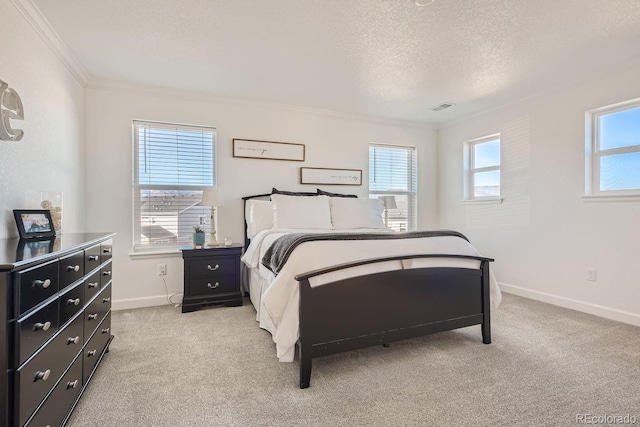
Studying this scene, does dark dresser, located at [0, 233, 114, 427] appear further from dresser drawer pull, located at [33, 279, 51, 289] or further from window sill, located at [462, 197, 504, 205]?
window sill, located at [462, 197, 504, 205]

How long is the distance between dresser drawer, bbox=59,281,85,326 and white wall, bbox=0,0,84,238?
2.25ft

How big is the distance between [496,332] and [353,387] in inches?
58.5

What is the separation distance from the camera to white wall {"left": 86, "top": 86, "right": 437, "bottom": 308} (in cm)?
333

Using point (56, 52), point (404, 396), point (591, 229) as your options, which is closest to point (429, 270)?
point (404, 396)

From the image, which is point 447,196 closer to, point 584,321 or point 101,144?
point 584,321

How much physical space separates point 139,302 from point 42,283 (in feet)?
8.03

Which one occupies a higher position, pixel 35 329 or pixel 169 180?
pixel 169 180

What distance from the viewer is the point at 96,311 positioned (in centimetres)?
194

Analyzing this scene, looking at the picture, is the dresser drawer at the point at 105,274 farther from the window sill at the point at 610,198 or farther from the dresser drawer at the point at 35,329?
the window sill at the point at 610,198

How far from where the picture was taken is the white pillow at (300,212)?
11.5 ft

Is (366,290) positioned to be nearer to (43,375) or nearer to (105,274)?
(43,375)

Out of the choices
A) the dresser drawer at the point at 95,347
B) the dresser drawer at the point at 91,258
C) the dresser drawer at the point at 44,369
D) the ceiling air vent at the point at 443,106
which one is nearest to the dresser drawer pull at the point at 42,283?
the dresser drawer at the point at 44,369

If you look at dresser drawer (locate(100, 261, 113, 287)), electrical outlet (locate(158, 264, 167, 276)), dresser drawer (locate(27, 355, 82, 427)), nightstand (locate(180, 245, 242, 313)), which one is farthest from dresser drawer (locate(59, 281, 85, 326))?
electrical outlet (locate(158, 264, 167, 276))

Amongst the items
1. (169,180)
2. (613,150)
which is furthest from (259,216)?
(613,150)
